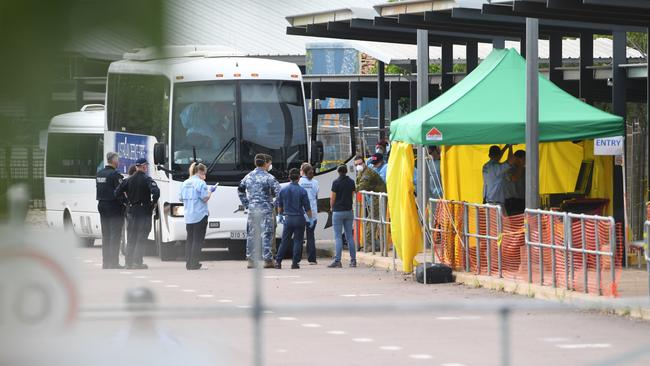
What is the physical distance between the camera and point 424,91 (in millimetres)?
20656

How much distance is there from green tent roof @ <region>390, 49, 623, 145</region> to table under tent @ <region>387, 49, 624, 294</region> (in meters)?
0.01

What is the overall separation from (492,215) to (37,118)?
1578 centimetres

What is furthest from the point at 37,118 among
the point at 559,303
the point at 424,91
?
the point at 424,91

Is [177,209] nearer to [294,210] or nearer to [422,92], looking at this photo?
[294,210]

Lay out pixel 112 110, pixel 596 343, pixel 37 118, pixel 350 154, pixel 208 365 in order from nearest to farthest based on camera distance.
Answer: pixel 37 118 → pixel 112 110 → pixel 208 365 → pixel 596 343 → pixel 350 154

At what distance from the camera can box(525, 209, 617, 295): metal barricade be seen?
47.4ft

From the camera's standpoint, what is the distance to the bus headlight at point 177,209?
23188mm

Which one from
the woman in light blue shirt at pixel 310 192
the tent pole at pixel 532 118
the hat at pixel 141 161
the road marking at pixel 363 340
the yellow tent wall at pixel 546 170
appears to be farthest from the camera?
the woman in light blue shirt at pixel 310 192

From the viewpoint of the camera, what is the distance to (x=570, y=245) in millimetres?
15234

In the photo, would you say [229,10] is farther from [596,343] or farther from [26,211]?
[596,343]

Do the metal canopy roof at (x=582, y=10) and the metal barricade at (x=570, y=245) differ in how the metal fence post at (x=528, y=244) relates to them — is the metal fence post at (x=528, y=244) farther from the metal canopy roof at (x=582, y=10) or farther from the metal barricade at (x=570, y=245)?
the metal canopy roof at (x=582, y=10)

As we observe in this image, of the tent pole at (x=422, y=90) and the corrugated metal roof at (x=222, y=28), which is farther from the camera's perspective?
the tent pole at (x=422, y=90)

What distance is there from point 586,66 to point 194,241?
7143 millimetres

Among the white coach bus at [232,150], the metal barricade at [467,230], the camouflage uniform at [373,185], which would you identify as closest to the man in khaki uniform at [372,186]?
the camouflage uniform at [373,185]
